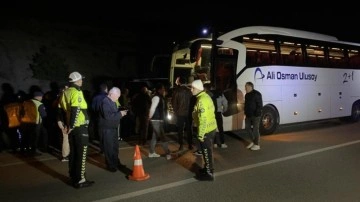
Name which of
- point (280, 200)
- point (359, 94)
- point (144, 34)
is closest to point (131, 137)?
point (280, 200)

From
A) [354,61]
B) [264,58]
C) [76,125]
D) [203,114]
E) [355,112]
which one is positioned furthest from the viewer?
[355,112]

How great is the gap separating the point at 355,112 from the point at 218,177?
40.2ft

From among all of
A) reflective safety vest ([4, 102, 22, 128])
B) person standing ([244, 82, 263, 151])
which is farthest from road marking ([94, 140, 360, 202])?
reflective safety vest ([4, 102, 22, 128])

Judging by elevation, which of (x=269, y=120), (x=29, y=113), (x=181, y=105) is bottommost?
(x=269, y=120)

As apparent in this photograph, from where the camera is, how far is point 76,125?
6.58 m

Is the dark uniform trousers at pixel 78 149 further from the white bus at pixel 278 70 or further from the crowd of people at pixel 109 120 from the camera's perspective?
the white bus at pixel 278 70

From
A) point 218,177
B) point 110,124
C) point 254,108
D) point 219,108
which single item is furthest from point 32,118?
point 254,108

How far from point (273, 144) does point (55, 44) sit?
16.8 meters

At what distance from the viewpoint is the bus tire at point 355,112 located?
17.1m

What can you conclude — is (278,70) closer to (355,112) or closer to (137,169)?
(355,112)

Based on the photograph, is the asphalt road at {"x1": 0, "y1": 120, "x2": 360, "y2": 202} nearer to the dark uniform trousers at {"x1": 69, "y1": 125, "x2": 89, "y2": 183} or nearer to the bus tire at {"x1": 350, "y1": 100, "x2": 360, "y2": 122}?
the dark uniform trousers at {"x1": 69, "y1": 125, "x2": 89, "y2": 183}

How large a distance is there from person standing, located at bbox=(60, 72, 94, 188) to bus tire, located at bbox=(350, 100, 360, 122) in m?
13.9

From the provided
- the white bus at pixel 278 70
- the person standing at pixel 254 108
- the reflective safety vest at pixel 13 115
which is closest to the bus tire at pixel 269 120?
the white bus at pixel 278 70

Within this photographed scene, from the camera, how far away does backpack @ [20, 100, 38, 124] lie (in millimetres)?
9852
